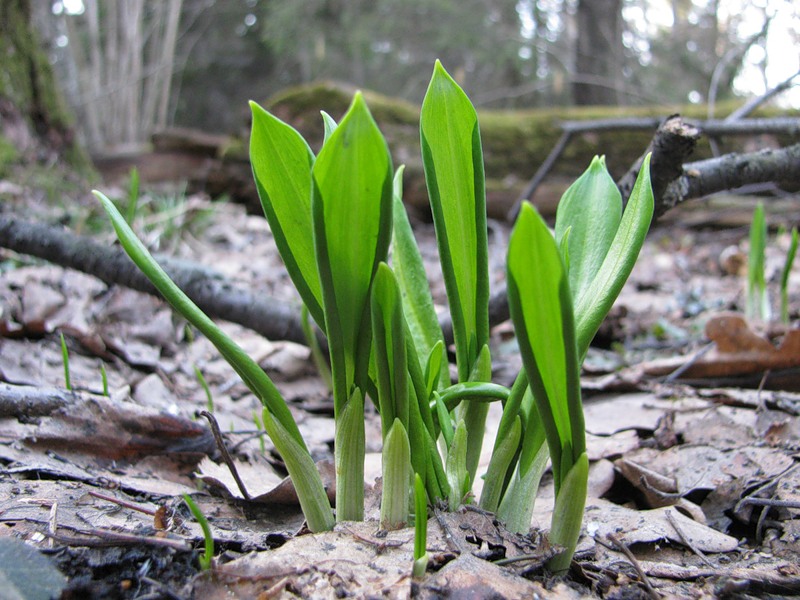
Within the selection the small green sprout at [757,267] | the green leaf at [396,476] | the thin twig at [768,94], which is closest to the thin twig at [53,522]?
the green leaf at [396,476]

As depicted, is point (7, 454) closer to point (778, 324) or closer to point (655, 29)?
point (778, 324)

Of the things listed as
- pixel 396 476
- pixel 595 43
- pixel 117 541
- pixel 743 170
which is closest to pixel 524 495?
pixel 396 476

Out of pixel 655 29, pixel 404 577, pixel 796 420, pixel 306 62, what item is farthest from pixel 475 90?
pixel 404 577

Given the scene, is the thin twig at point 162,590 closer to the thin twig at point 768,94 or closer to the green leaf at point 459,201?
the green leaf at point 459,201

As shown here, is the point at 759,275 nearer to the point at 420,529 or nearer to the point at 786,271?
the point at 786,271

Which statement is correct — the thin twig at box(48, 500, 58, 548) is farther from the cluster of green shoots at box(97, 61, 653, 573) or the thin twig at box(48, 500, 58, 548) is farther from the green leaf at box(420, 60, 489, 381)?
the green leaf at box(420, 60, 489, 381)
